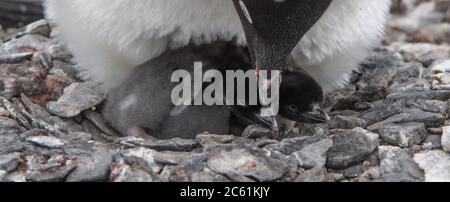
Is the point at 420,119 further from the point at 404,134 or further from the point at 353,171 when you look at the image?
the point at 353,171

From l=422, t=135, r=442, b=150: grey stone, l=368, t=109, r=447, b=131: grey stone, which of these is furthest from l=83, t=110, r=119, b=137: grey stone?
l=422, t=135, r=442, b=150: grey stone

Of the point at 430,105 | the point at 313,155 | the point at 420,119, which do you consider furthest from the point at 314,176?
the point at 430,105

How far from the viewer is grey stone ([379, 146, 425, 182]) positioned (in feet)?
5.18

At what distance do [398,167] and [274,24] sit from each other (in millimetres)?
375

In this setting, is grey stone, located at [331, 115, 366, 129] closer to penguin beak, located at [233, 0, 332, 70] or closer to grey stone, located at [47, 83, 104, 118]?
penguin beak, located at [233, 0, 332, 70]

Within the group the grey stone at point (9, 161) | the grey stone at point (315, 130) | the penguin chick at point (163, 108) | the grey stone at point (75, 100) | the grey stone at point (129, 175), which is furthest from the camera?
the grey stone at point (75, 100)

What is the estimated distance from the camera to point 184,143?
1701 mm

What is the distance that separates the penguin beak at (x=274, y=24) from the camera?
5.40 feet

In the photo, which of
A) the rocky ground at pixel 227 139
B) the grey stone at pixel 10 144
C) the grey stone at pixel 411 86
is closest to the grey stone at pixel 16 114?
the rocky ground at pixel 227 139

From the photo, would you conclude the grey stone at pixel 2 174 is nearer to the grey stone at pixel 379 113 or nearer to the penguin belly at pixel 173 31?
the penguin belly at pixel 173 31

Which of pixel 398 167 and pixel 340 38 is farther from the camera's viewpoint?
pixel 340 38

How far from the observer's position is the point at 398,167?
1.62 meters

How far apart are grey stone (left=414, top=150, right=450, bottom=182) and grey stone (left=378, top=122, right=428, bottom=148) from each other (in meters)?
0.05
